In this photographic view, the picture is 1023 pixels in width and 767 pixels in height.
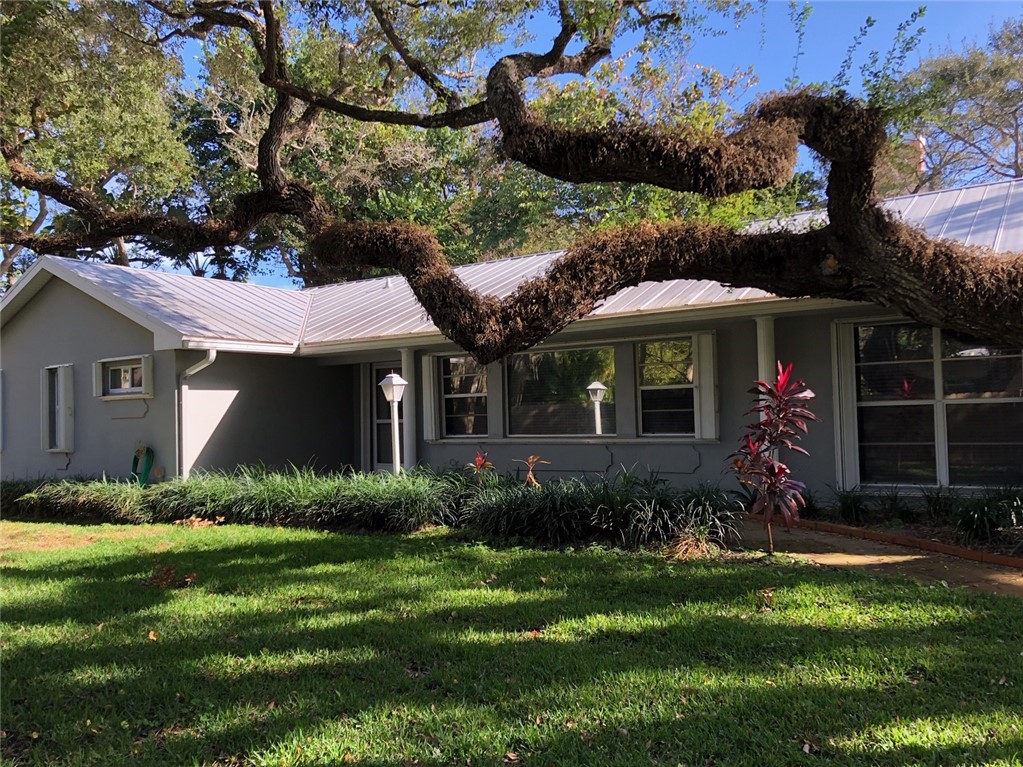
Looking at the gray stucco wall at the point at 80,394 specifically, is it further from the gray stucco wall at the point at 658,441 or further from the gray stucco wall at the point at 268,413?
the gray stucco wall at the point at 658,441

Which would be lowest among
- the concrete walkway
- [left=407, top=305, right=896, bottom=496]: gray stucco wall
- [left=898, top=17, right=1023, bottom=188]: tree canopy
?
the concrete walkway

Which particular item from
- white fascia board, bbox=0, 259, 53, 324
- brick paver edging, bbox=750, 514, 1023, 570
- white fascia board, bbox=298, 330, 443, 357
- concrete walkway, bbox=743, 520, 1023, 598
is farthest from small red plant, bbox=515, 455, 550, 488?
white fascia board, bbox=0, 259, 53, 324

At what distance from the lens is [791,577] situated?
20.5 ft

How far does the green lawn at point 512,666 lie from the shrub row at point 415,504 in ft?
2.47

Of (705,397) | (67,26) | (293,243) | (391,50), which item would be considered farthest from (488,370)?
(293,243)

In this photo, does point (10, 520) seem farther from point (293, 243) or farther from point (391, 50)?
point (293, 243)

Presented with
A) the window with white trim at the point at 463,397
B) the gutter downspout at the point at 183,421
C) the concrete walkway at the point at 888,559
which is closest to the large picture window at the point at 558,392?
the window with white trim at the point at 463,397

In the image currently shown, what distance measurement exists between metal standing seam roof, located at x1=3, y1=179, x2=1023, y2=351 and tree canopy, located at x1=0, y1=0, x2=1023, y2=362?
117cm

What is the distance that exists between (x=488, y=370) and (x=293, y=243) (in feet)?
55.5

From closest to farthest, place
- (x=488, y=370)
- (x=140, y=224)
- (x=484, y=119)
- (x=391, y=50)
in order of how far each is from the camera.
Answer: (x=484, y=119), (x=140, y=224), (x=391, y=50), (x=488, y=370)

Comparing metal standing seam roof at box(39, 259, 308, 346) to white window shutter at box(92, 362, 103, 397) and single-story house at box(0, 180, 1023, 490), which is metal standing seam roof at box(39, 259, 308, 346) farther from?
white window shutter at box(92, 362, 103, 397)

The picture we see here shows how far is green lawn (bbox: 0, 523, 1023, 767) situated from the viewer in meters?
3.50

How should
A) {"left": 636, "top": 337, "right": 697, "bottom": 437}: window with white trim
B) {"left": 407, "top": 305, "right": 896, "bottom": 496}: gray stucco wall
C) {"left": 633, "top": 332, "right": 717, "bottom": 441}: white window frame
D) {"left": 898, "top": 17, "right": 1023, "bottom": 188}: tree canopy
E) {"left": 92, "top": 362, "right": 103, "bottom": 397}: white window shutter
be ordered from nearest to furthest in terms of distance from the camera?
{"left": 407, "top": 305, "right": 896, "bottom": 496}: gray stucco wall → {"left": 633, "top": 332, "right": 717, "bottom": 441}: white window frame → {"left": 636, "top": 337, "right": 697, "bottom": 437}: window with white trim → {"left": 92, "top": 362, "right": 103, "bottom": 397}: white window shutter → {"left": 898, "top": 17, "right": 1023, "bottom": 188}: tree canopy

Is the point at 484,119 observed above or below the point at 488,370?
above
